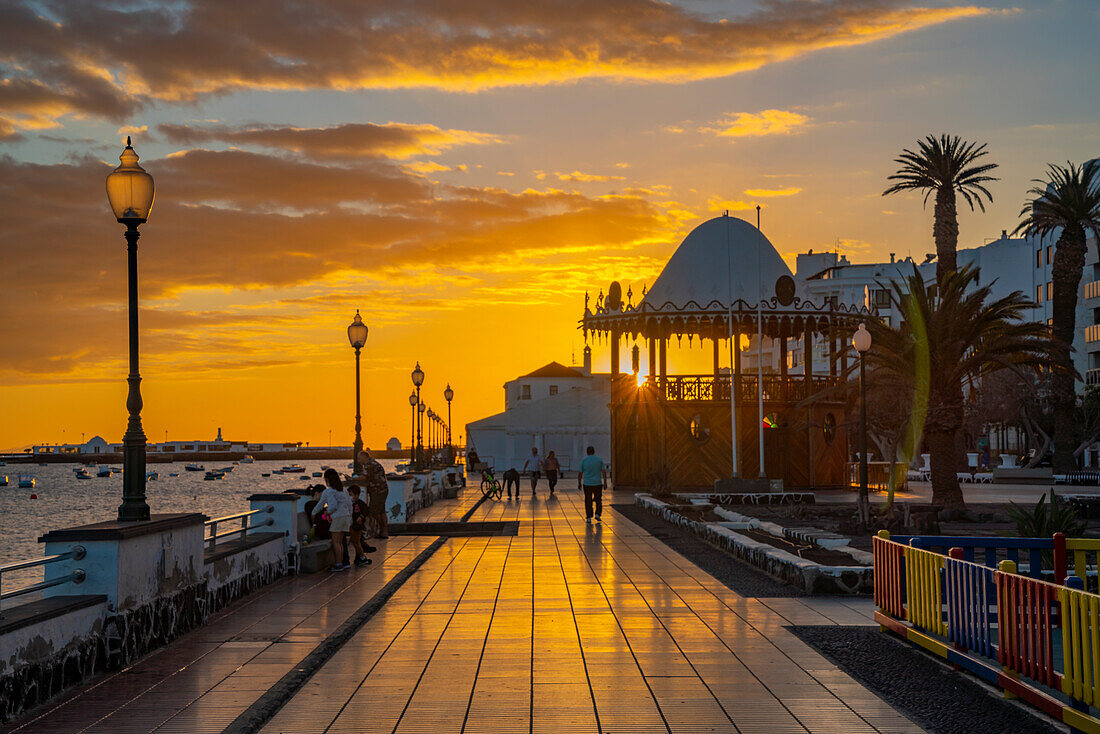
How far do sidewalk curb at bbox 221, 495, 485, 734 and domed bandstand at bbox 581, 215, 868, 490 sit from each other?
1047 inches

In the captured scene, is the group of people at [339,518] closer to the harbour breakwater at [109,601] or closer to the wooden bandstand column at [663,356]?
the harbour breakwater at [109,601]

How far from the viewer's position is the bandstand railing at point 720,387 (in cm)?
4203

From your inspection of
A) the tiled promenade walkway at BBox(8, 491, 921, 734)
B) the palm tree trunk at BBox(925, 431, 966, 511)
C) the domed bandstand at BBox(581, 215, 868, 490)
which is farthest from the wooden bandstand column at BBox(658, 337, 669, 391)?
the tiled promenade walkway at BBox(8, 491, 921, 734)

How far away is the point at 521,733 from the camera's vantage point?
766 cm

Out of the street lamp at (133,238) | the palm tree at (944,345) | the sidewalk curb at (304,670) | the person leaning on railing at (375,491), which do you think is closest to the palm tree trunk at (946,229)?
the palm tree at (944,345)

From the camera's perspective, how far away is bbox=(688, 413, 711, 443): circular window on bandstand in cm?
4194

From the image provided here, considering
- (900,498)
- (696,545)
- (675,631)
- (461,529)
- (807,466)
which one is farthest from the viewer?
(807,466)

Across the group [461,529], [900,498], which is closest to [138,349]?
[461,529]

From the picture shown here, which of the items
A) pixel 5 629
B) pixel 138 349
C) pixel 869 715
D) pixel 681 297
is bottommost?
pixel 869 715

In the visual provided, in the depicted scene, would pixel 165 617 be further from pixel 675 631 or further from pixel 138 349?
pixel 675 631

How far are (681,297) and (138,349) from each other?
107ft

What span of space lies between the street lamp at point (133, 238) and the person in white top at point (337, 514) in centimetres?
626

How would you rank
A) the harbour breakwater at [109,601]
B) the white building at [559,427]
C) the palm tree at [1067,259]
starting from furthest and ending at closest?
the white building at [559,427] < the palm tree at [1067,259] < the harbour breakwater at [109,601]

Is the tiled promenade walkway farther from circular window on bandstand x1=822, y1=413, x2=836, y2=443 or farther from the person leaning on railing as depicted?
circular window on bandstand x1=822, y1=413, x2=836, y2=443
